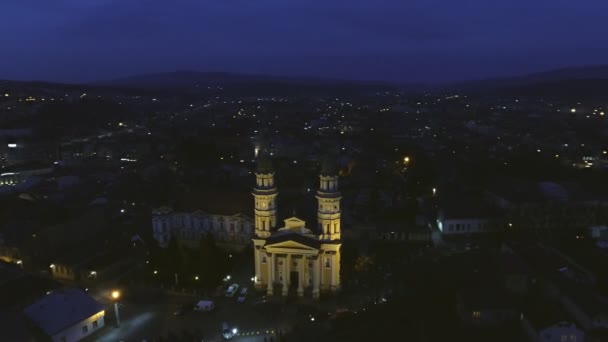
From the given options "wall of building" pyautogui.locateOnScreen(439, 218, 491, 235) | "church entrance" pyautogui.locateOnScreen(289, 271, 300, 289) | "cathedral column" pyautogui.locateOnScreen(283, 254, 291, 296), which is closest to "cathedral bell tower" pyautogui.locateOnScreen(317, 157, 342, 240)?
"cathedral column" pyautogui.locateOnScreen(283, 254, 291, 296)

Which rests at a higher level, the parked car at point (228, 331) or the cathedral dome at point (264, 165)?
the cathedral dome at point (264, 165)

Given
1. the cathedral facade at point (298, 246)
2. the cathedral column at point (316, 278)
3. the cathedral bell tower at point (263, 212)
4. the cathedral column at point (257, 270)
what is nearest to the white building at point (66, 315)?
the cathedral column at point (257, 270)

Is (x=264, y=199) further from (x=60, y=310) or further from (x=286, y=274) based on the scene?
(x=60, y=310)

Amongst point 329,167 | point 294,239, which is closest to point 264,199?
point 294,239

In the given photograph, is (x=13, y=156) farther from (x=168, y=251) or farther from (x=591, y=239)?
(x=591, y=239)

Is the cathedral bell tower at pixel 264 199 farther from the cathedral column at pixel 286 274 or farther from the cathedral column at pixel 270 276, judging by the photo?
the cathedral column at pixel 286 274

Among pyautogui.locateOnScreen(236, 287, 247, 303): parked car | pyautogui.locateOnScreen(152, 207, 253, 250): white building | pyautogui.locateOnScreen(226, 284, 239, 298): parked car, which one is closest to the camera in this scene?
pyautogui.locateOnScreen(236, 287, 247, 303): parked car

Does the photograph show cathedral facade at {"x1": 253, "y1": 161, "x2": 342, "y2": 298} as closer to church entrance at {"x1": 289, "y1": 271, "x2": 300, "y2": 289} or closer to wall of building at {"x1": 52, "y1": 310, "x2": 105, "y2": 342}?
church entrance at {"x1": 289, "y1": 271, "x2": 300, "y2": 289}

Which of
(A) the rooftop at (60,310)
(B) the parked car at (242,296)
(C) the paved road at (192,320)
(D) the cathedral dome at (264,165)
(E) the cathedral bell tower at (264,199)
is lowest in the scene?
(C) the paved road at (192,320)
